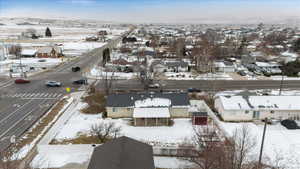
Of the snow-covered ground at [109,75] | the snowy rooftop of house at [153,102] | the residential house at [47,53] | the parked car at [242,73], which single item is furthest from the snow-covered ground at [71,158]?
the residential house at [47,53]

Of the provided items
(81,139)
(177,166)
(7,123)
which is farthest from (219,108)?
(7,123)

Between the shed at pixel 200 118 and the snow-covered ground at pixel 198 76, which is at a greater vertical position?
the snow-covered ground at pixel 198 76

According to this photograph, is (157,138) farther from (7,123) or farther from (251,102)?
(7,123)

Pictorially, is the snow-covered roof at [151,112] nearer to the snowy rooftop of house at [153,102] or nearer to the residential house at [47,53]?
the snowy rooftop of house at [153,102]

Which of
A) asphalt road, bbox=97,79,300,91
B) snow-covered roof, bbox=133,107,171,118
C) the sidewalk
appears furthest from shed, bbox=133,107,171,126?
asphalt road, bbox=97,79,300,91

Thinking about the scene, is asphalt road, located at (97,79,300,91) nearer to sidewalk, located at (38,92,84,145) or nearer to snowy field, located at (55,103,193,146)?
sidewalk, located at (38,92,84,145)

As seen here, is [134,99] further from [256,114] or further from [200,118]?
[256,114]
